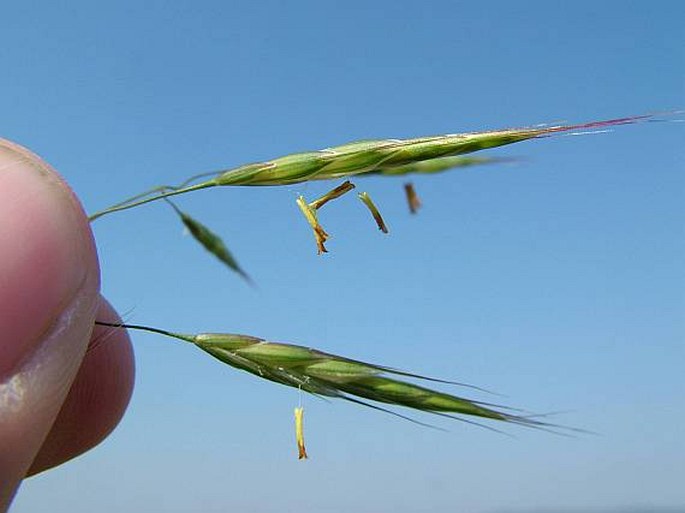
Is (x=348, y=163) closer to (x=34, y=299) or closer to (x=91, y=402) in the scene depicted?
(x=34, y=299)

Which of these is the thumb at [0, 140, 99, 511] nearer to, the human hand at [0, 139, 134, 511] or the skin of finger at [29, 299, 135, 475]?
the human hand at [0, 139, 134, 511]

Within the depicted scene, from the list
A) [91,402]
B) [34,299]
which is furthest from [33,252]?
[91,402]

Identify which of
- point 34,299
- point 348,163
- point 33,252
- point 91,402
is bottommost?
point 91,402

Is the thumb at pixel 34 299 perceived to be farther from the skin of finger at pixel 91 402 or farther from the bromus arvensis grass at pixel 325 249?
the skin of finger at pixel 91 402

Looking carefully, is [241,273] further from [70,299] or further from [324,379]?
[70,299]

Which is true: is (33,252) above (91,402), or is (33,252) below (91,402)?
above

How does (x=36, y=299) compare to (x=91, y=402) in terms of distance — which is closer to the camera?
(x=36, y=299)

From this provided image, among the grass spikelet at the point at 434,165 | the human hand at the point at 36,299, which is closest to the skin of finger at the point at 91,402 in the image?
the human hand at the point at 36,299
